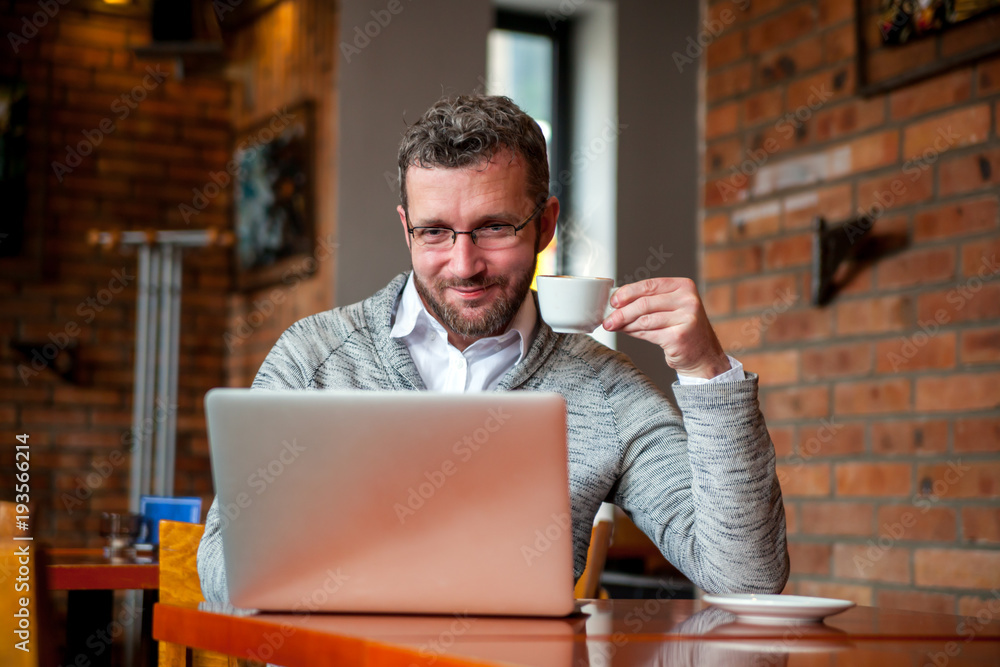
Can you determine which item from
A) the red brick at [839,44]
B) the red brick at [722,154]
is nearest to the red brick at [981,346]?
the red brick at [839,44]

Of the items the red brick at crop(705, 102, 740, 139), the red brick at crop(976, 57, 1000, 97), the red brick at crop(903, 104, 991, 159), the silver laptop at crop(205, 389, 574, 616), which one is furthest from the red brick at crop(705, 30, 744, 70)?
the silver laptop at crop(205, 389, 574, 616)

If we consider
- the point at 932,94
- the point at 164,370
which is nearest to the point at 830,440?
the point at 932,94

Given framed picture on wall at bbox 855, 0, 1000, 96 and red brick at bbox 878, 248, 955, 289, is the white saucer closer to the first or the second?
red brick at bbox 878, 248, 955, 289

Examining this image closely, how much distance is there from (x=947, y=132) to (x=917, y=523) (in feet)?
2.45

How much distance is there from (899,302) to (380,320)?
109cm

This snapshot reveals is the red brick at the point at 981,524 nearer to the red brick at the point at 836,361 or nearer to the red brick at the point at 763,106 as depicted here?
the red brick at the point at 836,361

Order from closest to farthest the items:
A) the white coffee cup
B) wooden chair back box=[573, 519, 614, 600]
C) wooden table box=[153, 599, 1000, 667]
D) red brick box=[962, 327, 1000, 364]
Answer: wooden table box=[153, 599, 1000, 667]
the white coffee cup
wooden chair back box=[573, 519, 614, 600]
red brick box=[962, 327, 1000, 364]

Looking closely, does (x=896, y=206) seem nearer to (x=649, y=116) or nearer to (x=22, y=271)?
(x=649, y=116)

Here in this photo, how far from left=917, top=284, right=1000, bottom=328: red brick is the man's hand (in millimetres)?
861

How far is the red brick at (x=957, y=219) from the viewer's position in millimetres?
1954

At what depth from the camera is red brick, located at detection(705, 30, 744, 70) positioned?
2.61 meters

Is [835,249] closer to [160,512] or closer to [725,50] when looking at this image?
[725,50]

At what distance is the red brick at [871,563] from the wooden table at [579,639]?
3.27 feet

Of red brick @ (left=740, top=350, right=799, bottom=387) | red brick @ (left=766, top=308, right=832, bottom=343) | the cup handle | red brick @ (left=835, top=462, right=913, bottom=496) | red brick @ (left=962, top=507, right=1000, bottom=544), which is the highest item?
red brick @ (left=766, top=308, right=832, bottom=343)
